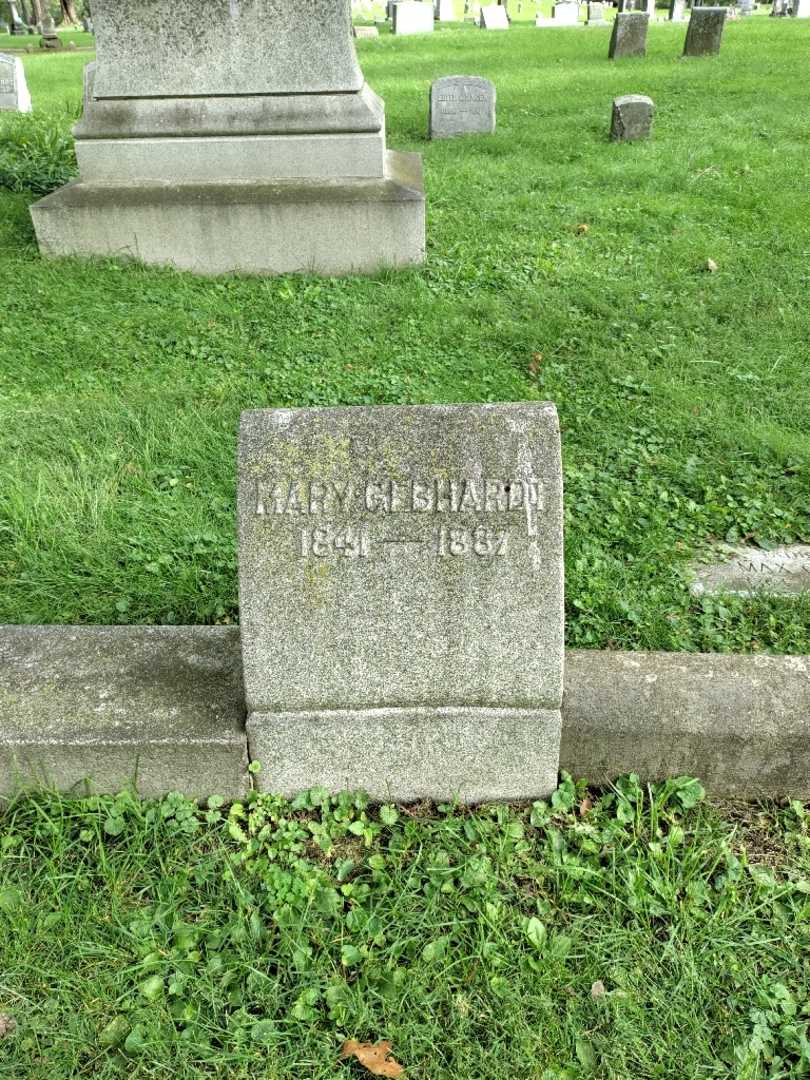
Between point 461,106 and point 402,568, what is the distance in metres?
9.19

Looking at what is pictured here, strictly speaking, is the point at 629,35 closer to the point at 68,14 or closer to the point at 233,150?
the point at 233,150

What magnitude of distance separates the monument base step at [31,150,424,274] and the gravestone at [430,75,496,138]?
14.6ft

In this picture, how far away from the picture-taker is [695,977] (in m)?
1.95

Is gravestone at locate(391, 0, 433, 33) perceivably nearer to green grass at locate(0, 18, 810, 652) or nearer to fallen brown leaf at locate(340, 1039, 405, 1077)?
green grass at locate(0, 18, 810, 652)

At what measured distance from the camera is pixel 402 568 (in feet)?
6.87

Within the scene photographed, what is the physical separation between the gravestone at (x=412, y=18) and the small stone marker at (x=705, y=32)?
9.53 m

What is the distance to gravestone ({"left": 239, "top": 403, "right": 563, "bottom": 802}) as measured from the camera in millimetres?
2041

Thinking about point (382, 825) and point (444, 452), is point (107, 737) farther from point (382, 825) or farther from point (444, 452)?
point (444, 452)

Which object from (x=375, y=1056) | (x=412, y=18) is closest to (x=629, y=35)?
(x=412, y=18)

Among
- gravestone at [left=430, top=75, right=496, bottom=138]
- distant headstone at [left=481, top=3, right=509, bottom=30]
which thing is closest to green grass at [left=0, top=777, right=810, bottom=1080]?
gravestone at [left=430, top=75, right=496, bottom=138]

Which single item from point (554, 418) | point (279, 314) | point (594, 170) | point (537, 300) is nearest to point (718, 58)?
point (594, 170)

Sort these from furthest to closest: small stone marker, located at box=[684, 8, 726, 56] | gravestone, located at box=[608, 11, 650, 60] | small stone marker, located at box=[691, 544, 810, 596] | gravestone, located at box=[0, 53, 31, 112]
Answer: gravestone, located at box=[608, 11, 650, 60] → small stone marker, located at box=[684, 8, 726, 56] → gravestone, located at box=[0, 53, 31, 112] → small stone marker, located at box=[691, 544, 810, 596]

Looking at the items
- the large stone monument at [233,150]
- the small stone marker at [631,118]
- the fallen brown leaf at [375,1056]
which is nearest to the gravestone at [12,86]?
the large stone monument at [233,150]

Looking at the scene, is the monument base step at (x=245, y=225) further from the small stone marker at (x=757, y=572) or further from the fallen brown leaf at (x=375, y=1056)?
the fallen brown leaf at (x=375, y=1056)
